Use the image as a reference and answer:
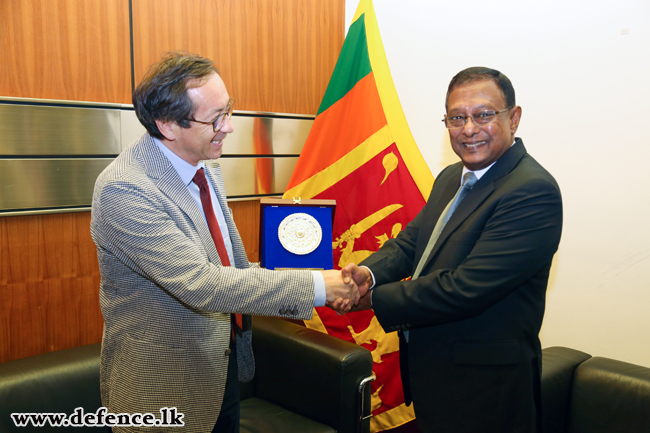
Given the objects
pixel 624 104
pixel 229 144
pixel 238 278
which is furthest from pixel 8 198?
pixel 624 104

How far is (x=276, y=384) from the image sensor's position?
2428mm

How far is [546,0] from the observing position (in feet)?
7.96

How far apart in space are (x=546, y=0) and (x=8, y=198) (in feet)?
8.84

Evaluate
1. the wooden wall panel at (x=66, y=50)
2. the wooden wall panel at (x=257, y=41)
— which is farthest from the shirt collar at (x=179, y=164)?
the wooden wall panel at (x=257, y=41)

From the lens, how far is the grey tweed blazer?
1337mm

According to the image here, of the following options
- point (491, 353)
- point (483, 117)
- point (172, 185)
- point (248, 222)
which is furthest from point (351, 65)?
point (491, 353)

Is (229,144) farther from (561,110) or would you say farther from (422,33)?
(561,110)

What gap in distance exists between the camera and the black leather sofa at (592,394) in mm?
2027

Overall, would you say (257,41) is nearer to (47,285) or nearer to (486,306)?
(47,285)

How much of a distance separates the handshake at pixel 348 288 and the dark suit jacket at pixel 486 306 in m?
0.16

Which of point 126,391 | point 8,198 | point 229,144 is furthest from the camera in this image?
point 229,144

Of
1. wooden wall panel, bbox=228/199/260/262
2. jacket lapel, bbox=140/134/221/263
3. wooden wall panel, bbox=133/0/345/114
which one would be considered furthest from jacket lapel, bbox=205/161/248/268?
wooden wall panel, bbox=228/199/260/262

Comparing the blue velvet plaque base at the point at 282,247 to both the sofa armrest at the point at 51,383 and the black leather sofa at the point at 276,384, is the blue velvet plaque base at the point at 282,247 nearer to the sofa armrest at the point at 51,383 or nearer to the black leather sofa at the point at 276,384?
the black leather sofa at the point at 276,384

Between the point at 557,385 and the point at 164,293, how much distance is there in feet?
5.86
